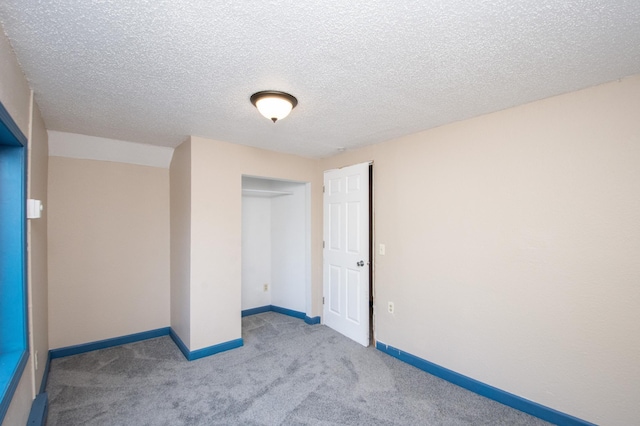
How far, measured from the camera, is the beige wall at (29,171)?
139cm

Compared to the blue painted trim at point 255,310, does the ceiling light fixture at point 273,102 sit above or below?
above

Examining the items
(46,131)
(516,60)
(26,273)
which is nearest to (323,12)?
(516,60)

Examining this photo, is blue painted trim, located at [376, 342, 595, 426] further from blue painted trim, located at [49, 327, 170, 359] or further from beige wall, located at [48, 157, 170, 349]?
beige wall, located at [48, 157, 170, 349]

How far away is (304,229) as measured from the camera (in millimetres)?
4020

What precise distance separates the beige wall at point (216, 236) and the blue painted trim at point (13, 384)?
52.4 inches

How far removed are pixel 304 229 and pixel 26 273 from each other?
2.80m

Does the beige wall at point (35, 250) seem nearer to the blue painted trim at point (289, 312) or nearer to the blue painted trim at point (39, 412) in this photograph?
the blue painted trim at point (39, 412)

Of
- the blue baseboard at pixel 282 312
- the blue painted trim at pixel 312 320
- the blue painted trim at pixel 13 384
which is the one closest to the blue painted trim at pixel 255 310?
the blue baseboard at pixel 282 312

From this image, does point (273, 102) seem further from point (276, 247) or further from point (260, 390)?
point (276, 247)

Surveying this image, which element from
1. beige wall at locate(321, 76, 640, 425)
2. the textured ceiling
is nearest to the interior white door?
beige wall at locate(321, 76, 640, 425)

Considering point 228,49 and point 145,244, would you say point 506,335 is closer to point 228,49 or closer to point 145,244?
point 228,49

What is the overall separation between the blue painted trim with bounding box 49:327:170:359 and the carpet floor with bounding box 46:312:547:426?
8 cm

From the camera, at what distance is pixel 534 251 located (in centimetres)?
211

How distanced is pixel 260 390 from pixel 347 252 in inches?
68.7
